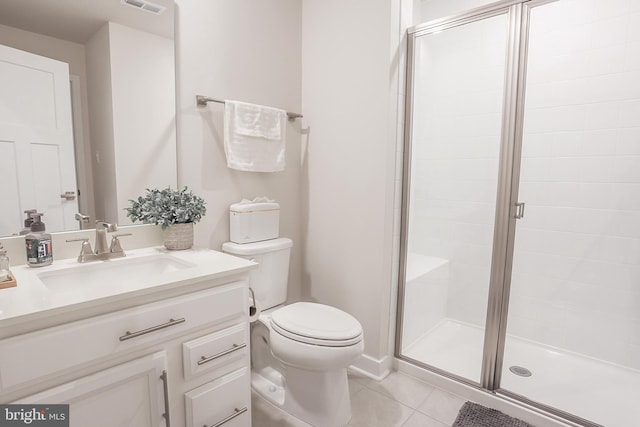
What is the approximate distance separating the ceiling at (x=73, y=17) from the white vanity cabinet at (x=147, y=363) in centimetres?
107

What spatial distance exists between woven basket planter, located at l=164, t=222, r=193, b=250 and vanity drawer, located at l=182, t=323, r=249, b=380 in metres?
0.48

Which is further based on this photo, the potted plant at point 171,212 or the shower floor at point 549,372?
the shower floor at point 549,372

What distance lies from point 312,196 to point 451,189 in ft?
3.08

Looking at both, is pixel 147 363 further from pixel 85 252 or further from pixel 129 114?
pixel 129 114

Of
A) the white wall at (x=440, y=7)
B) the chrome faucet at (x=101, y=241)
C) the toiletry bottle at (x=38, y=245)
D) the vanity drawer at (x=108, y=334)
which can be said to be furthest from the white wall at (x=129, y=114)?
the white wall at (x=440, y=7)

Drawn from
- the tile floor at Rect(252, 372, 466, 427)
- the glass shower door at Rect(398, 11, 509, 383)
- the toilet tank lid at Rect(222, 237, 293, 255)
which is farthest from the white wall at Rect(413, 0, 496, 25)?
the tile floor at Rect(252, 372, 466, 427)

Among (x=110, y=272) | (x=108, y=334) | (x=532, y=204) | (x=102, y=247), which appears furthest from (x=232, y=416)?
(x=532, y=204)

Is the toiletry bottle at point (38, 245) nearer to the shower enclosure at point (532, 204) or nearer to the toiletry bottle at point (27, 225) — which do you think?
the toiletry bottle at point (27, 225)

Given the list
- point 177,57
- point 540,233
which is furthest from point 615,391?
point 177,57

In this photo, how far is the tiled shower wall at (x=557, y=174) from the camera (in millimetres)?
1894

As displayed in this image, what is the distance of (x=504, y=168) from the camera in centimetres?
163

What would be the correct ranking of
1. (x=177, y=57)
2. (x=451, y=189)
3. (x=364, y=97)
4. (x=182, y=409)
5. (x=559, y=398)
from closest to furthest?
(x=182, y=409) → (x=177, y=57) → (x=559, y=398) → (x=364, y=97) → (x=451, y=189)

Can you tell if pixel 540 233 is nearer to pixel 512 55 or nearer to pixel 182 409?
pixel 512 55

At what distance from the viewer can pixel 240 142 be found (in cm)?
179
